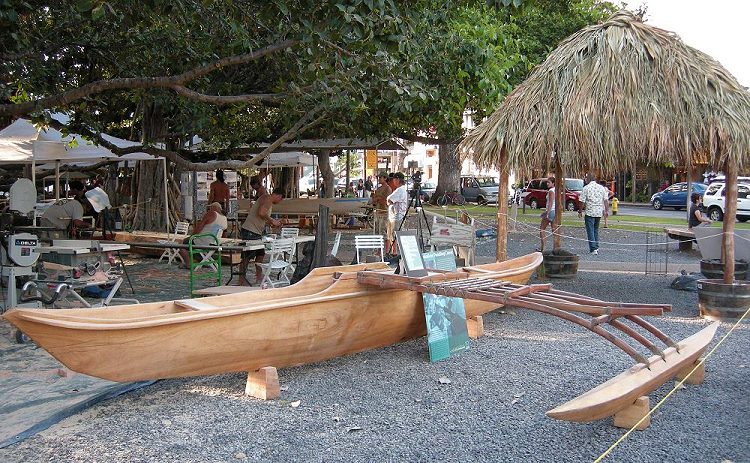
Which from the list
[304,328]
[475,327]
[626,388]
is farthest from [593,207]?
[626,388]

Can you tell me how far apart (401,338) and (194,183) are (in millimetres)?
13018

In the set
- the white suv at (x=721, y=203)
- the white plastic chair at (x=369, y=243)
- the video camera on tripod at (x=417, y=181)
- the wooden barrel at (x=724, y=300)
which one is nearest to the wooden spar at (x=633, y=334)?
the wooden barrel at (x=724, y=300)

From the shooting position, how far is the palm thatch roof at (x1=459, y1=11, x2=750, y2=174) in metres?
8.98

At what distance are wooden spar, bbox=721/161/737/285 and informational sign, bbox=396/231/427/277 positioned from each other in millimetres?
4261

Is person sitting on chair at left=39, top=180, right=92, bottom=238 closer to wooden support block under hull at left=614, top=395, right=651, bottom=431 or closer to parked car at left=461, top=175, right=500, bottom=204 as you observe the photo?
wooden support block under hull at left=614, top=395, right=651, bottom=431

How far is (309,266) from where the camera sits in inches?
356

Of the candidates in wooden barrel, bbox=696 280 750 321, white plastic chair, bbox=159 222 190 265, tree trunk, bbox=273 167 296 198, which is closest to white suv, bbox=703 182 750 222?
tree trunk, bbox=273 167 296 198

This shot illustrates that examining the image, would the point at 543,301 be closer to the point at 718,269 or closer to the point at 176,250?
the point at 718,269

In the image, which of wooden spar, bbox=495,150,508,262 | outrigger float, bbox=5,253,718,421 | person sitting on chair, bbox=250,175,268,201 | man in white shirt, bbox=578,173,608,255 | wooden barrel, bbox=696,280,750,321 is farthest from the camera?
man in white shirt, bbox=578,173,608,255

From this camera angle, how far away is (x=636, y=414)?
16.2 ft

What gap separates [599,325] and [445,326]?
1872 mm

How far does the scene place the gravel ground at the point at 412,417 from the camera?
457 centimetres

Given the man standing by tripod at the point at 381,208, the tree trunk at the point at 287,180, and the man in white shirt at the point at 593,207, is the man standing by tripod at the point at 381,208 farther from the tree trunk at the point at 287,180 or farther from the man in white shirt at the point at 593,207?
the tree trunk at the point at 287,180

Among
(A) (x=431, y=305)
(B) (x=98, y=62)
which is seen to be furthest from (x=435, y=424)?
(B) (x=98, y=62)
